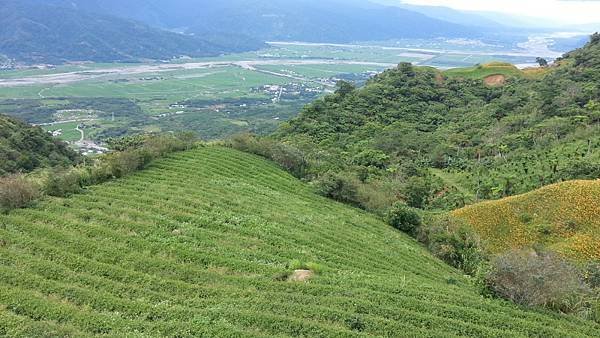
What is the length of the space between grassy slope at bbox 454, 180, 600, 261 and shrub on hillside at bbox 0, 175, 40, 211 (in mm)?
24585

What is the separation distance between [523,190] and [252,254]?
2720 cm

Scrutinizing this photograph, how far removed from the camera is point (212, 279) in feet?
53.2

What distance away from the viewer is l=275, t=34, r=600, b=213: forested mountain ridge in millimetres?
40125

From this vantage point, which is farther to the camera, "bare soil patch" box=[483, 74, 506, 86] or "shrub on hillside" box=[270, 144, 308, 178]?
"bare soil patch" box=[483, 74, 506, 86]

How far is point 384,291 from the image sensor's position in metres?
16.8

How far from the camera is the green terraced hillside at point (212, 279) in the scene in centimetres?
1324

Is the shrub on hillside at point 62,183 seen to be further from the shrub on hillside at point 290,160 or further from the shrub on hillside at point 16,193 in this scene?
the shrub on hillside at point 290,160

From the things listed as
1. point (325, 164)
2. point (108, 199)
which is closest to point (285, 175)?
point (325, 164)

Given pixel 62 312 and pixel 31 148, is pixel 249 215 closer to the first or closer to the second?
pixel 62 312

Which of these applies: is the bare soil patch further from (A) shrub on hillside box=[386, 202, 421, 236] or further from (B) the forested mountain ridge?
(A) shrub on hillside box=[386, 202, 421, 236]

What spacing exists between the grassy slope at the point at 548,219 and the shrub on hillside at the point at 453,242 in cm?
97

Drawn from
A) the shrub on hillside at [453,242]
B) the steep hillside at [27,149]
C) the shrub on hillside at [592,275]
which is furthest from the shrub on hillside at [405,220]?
Result: the steep hillside at [27,149]

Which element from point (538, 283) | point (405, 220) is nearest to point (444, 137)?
point (405, 220)

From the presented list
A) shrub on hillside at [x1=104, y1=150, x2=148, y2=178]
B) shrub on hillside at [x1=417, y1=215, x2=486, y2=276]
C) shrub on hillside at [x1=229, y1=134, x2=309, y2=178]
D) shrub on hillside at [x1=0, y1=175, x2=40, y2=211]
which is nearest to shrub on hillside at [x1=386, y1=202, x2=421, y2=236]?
shrub on hillside at [x1=417, y1=215, x2=486, y2=276]
